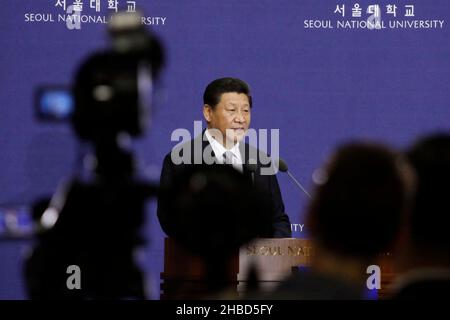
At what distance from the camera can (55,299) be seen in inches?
73.7

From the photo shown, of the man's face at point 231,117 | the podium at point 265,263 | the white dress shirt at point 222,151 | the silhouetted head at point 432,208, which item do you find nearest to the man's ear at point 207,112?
the man's face at point 231,117

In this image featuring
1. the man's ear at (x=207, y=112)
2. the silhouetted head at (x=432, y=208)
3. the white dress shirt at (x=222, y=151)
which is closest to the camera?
the silhouetted head at (x=432, y=208)

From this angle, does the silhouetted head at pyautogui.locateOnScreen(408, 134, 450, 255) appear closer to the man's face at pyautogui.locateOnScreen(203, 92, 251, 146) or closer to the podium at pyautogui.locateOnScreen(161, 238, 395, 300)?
the podium at pyautogui.locateOnScreen(161, 238, 395, 300)

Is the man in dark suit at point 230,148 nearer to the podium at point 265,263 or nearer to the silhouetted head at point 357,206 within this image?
the podium at point 265,263

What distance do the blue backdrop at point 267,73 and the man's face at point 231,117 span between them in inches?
16.1

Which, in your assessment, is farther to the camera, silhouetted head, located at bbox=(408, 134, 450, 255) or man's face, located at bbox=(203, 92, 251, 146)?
man's face, located at bbox=(203, 92, 251, 146)

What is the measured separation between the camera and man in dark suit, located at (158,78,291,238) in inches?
172

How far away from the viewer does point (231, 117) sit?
4664mm

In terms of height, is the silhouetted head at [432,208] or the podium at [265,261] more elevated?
the silhouetted head at [432,208]

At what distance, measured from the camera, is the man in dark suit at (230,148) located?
4.38 metres

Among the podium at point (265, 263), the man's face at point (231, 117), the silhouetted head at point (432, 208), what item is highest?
the man's face at point (231, 117)

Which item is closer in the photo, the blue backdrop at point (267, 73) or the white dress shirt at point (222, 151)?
the white dress shirt at point (222, 151)

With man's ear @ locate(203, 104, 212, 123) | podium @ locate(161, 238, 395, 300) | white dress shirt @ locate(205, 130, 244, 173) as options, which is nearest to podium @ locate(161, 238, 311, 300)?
podium @ locate(161, 238, 395, 300)

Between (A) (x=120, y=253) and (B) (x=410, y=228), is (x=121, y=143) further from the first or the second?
(B) (x=410, y=228)
